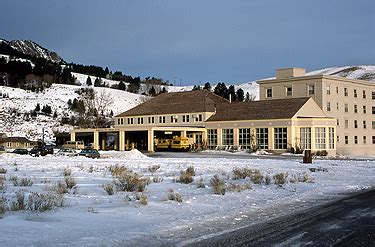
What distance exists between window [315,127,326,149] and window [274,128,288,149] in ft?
11.3

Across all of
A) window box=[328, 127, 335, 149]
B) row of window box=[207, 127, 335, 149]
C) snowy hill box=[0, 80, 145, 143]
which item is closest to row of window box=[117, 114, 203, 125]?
row of window box=[207, 127, 335, 149]

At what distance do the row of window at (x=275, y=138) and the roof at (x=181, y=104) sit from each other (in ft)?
21.5

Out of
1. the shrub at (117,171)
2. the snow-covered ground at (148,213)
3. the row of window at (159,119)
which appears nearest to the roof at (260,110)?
the row of window at (159,119)

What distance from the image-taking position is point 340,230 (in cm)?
1089

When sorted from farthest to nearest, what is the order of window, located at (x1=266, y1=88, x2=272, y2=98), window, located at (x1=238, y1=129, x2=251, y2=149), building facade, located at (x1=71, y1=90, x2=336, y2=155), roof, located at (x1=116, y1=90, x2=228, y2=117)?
window, located at (x1=266, y1=88, x2=272, y2=98)
roof, located at (x1=116, y1=90, x2=228, y2=117)
window, located at (x1=238, y1=129, x2=251, y2=149)
building facade, located at (x1=71, y1=90, x2=336, y2=155)

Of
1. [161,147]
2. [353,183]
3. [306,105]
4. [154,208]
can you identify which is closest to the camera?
[154,208]

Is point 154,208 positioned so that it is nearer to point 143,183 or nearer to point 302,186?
point 143,183

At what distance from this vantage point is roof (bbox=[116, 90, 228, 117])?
258ft

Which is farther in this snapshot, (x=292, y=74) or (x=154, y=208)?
(x=292, y=74)

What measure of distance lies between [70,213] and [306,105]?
2208 inches

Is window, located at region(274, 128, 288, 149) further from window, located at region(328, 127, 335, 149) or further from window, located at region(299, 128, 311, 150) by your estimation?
window, located at region(328, 127, 335, 149)

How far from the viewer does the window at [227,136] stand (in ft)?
232

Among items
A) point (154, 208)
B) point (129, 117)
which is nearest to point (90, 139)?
point (129, 117)

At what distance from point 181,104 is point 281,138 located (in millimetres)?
22379
